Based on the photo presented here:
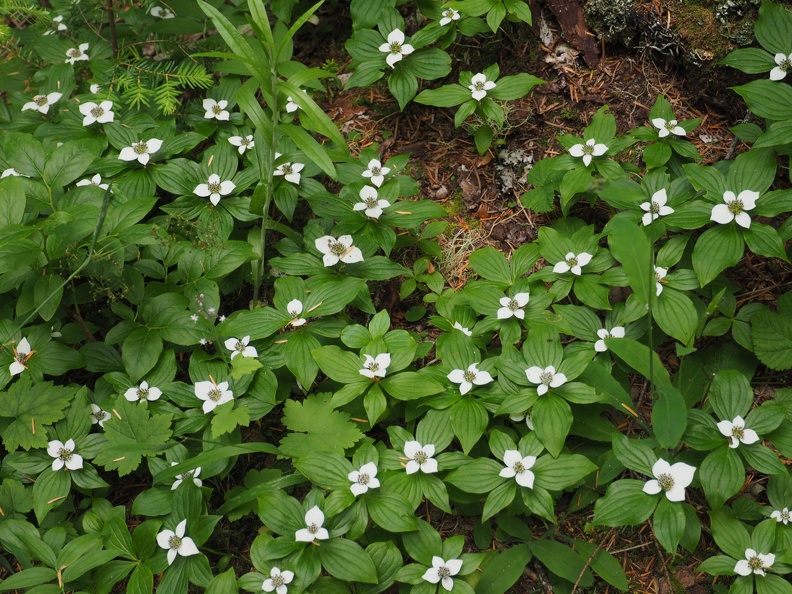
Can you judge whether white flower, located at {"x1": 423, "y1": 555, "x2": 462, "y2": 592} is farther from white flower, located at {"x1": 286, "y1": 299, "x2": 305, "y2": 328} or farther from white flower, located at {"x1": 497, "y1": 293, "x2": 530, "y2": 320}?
white flower, located at {"x1": 286, "y1": 299, "x2": 305, "y2": 328}

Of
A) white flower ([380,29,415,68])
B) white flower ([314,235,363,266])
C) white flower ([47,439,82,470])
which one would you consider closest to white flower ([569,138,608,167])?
white flower ([380,29,415,68])

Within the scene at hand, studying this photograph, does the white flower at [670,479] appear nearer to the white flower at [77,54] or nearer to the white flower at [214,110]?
the white flower at [214,110]

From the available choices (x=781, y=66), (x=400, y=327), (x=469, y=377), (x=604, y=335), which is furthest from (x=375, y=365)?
(x=781, y=66)

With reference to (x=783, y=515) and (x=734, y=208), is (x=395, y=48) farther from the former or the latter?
(x=783, y=515)

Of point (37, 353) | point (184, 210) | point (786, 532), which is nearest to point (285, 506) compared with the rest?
point (37, 353)

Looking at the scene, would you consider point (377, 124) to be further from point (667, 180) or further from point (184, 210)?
point (667, 180)

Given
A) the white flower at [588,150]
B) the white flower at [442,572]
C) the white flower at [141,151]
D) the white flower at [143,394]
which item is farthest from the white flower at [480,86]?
the white flower at [442,572]
